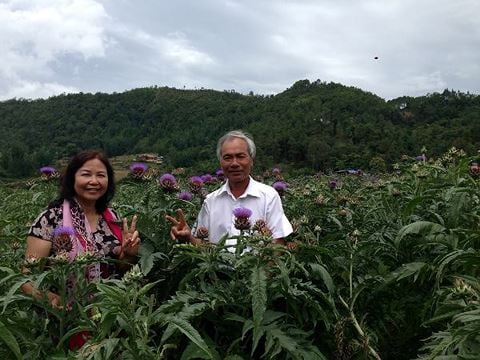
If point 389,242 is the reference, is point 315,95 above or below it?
above

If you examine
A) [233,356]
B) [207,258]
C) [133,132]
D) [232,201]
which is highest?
[133,132]

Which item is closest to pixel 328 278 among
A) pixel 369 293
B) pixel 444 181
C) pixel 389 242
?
pixel 369 293

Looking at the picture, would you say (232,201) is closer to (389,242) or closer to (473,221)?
(389,242)

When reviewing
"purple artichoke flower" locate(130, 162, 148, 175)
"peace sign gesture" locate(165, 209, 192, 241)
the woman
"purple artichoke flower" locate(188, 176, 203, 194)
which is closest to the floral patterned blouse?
the woman

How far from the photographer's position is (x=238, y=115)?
87.9 m

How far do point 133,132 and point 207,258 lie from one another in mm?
94697

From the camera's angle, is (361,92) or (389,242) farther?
(361,92)

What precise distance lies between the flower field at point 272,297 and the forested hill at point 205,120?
42147 millimetres

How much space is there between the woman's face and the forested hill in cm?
4139

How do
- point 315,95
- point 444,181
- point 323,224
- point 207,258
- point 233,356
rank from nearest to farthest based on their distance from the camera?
1. point 233,356
2. point 207,258
3. point 444,181
4. point 323,224
5. point 315,95

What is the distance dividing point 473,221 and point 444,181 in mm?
688

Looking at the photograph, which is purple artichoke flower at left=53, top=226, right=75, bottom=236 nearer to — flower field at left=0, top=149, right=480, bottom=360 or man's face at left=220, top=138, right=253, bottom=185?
flower field at left=0, top=149, right=480, bottom=360

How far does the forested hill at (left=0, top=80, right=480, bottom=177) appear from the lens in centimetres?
5284

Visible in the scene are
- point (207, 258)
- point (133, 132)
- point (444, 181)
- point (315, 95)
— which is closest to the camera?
point (207, 258)
